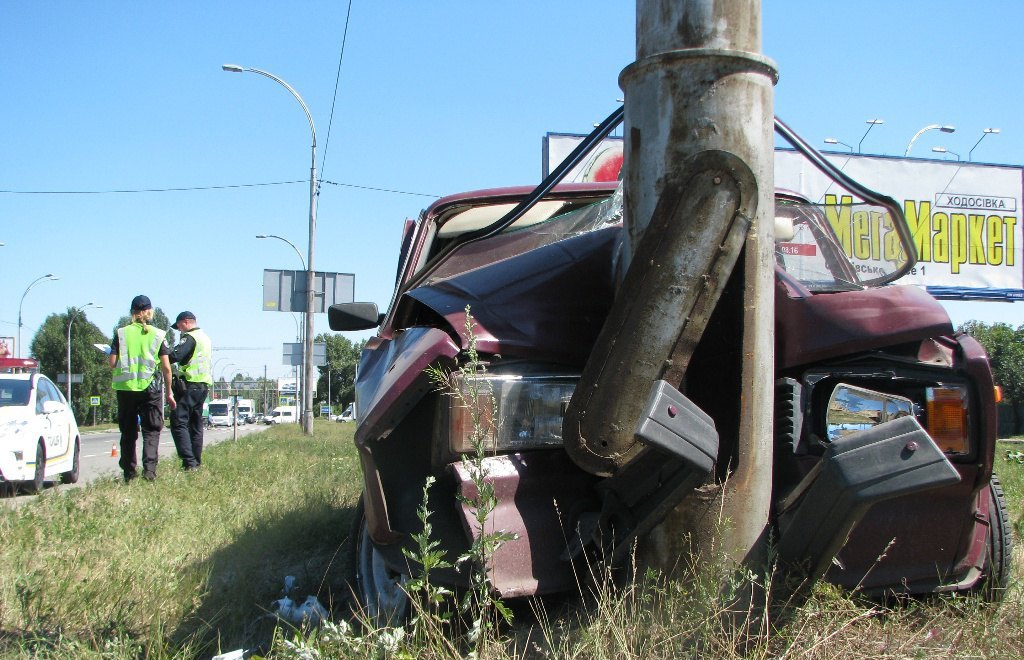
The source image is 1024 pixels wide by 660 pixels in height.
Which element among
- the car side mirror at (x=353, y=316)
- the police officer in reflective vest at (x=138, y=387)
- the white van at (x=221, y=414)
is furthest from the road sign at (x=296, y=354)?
the white van at (x=221, y=414)

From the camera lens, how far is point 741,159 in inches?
84.0

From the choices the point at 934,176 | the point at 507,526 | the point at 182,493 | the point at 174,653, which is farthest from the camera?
the point at 934,176

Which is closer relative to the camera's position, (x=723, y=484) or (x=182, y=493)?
(x=723, y=484)

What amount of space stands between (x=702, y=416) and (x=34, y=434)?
8880mm

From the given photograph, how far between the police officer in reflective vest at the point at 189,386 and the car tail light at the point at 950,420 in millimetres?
7658

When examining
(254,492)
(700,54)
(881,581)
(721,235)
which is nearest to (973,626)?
(881,581)

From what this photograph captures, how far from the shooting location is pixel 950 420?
2256 millimetres

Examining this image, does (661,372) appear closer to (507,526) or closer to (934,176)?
(507,526)

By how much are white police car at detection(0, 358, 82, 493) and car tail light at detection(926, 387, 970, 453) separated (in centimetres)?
863

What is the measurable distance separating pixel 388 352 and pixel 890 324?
157 cm

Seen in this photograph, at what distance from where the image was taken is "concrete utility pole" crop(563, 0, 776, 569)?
2098mm

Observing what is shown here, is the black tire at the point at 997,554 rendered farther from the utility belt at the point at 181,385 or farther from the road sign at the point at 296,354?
the road sign at the point at 296,354

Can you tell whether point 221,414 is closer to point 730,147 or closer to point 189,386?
point 189,386

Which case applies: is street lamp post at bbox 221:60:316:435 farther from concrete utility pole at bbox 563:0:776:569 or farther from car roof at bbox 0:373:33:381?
concrete utility pole at bbox 563:0:776:569
